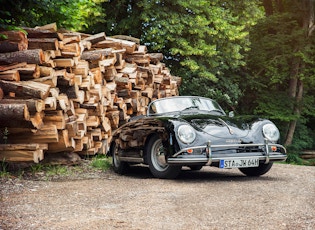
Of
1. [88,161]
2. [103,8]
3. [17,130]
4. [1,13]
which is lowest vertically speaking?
[88,161]

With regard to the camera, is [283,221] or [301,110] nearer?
[283,221]

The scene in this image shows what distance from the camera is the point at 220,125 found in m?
7.68

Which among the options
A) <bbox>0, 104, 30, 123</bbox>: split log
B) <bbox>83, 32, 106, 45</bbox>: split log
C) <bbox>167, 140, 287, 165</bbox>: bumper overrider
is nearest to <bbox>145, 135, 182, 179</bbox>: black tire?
<bbox>167, 140, 287, 165</bbox>: bumper overrider

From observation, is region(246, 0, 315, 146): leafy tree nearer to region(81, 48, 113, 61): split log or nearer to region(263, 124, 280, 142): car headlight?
region(81, 48, 113, 61): split log

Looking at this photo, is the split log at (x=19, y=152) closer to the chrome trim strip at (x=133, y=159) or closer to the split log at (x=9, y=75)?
the split log at (x=9, y=75)

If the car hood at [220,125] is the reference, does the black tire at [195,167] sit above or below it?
below

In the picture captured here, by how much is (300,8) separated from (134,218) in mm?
23299

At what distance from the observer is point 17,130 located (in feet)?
25.7

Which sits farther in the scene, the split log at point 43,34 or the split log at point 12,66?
the split log at point 43,34

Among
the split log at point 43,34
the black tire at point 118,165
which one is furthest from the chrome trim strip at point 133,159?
the split log at point 43,34

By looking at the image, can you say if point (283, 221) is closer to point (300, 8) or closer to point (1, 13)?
point (1, 13)

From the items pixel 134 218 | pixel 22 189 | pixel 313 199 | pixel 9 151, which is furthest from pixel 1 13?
pixel 313 199

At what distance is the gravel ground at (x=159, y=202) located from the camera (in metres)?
4.58

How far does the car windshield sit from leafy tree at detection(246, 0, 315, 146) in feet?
51.2
